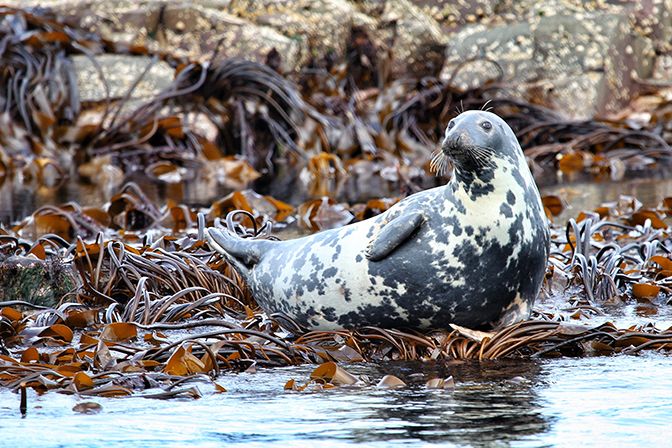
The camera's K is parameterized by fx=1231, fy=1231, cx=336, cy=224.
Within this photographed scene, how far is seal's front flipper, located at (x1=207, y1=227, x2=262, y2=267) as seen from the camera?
486 cm

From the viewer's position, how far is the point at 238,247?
4.90 meters

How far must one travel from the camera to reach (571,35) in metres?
16.1

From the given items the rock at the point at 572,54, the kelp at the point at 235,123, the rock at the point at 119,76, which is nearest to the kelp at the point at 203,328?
the kelp at the point at 235,123

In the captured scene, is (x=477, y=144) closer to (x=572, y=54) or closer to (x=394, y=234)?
(x=394, y=234)

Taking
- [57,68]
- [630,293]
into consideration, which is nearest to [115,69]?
[57,68]

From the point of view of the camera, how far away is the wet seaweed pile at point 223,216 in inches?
164

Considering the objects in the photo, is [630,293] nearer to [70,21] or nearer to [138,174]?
[138,174]

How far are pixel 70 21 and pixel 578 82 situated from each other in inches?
257

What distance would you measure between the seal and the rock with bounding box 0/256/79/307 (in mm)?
1432

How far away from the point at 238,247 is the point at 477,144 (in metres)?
1.22

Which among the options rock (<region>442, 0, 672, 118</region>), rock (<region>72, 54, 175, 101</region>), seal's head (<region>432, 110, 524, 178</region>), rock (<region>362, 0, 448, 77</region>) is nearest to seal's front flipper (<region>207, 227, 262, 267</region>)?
seal's head (<region>432, 110, 524, 178</region>)

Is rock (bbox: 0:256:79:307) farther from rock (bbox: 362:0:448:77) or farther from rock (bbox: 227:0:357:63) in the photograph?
rock (bbox: 362:0:448:77)

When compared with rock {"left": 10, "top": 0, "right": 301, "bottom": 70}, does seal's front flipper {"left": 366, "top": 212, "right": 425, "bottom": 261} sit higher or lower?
lower

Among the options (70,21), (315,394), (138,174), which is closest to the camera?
(315,394)
